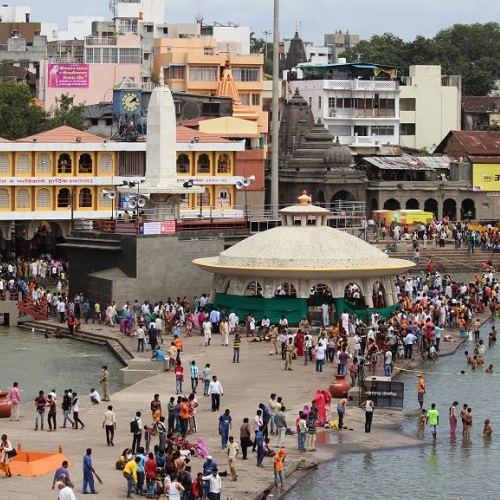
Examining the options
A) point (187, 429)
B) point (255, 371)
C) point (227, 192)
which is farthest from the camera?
point (227, 192)

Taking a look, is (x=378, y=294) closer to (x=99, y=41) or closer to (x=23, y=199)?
(x=23, y=199)

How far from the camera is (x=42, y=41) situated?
126500 millimetres

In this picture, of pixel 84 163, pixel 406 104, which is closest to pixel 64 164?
pixel 84 163

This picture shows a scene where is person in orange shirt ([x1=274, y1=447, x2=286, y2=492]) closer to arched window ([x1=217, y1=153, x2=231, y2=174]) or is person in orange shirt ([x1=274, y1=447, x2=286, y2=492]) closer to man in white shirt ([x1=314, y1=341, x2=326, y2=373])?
man in white shirt ([x1=314, y1=341, x2=326, y2=373])

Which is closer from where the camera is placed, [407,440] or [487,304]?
[407,440]

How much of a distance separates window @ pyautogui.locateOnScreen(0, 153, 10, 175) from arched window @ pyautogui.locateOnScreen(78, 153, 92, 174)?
3157 mm

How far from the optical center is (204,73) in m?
107

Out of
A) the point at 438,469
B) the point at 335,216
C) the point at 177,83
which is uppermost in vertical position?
the point at 177,83

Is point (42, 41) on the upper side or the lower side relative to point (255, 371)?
upper

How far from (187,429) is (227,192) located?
136 feet

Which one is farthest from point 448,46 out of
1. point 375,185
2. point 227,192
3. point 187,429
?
point 187,429

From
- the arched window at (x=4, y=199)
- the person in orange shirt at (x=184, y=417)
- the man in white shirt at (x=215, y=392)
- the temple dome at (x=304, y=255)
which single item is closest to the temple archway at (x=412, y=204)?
the arched window at (x=4, y=199)

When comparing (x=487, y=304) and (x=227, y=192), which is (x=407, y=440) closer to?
(x=487, y=304)

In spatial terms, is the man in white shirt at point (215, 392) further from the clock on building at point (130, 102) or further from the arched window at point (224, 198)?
the clock on building at point (130, 102)
